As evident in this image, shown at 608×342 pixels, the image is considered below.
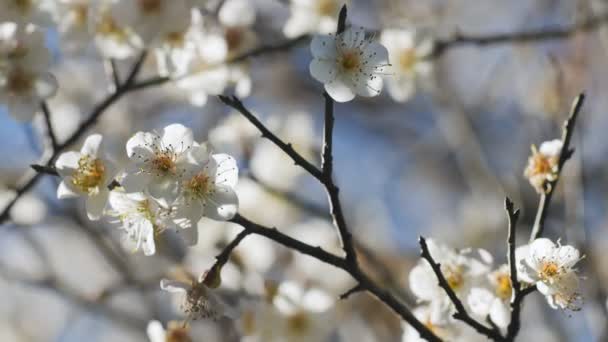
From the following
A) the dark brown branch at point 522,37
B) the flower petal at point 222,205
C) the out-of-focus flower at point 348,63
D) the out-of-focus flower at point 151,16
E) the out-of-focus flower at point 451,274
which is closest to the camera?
the flower petal at point 222,205

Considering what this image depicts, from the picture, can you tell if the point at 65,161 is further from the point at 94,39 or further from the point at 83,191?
the point at 94,39

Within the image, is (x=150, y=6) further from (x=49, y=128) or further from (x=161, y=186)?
(x=161, y=186)

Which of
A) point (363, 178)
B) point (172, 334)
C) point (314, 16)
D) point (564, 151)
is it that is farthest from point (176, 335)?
point (363, 178)

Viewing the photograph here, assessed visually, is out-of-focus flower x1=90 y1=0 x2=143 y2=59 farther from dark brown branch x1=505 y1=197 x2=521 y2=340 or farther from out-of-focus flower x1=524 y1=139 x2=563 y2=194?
dark brown branch x1=505 y1=197 x2=521 y2=340

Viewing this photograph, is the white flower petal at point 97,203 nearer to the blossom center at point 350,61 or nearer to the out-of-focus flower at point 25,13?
the blossom center at point 350,61

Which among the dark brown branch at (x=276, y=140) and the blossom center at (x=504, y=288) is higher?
the blossom center at (x=504, y=288)

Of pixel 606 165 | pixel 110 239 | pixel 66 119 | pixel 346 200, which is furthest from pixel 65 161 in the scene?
pixel 606 165

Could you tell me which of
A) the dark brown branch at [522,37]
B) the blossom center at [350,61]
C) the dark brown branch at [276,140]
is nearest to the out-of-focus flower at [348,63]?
the blossom center at [350,61]

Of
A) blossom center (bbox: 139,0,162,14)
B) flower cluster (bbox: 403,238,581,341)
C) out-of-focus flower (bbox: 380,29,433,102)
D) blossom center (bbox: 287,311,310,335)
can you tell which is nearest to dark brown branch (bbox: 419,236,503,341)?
flower cluster (bbox: 403,238,581,341)
